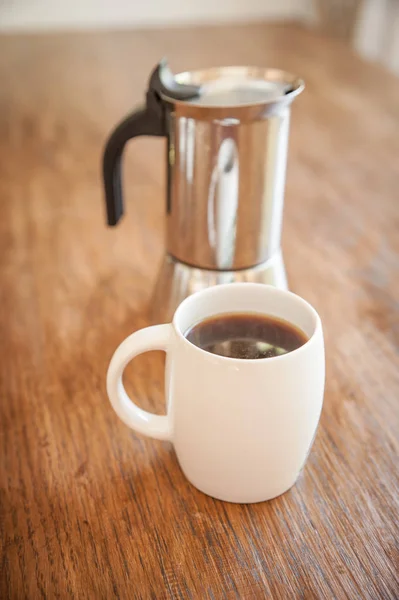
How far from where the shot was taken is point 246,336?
0.43 meters

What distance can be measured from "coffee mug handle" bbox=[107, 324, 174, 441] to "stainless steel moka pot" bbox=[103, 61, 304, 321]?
0.52 feet

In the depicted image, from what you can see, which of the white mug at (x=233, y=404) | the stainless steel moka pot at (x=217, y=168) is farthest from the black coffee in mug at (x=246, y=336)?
the stainless steel moka pot at (x=217, y=168)

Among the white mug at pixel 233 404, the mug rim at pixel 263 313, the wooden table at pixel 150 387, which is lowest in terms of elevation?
the wooden table at pixel 150 387

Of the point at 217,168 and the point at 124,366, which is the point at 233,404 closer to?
the point at 124,366

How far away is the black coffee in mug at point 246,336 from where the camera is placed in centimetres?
42

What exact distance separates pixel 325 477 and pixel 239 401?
114 mm

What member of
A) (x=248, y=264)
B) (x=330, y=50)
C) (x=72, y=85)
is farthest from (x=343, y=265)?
(x=330, y=50)

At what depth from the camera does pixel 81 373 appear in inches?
21.4

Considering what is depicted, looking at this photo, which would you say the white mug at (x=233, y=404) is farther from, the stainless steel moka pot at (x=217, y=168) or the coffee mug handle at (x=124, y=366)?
the stainless steel moka pot at (x=217, y=168)

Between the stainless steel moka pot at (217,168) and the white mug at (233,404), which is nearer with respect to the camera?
the white mug at (233,404)

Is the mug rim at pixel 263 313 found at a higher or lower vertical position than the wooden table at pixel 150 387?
higher

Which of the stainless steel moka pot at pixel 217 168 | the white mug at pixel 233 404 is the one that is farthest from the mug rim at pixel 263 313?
the stainless steel moka pot at pixel 217 168

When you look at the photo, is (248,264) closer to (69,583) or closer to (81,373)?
(81,373)

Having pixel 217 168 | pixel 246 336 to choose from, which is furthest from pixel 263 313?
pixel 217 168
